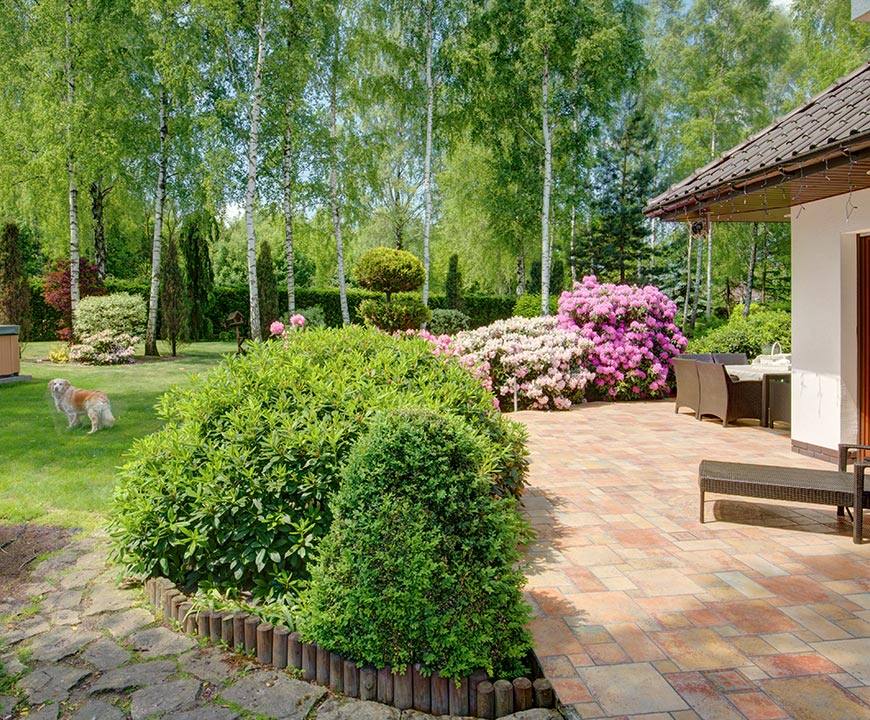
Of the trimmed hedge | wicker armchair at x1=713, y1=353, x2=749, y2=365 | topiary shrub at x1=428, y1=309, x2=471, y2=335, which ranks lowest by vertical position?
wicker armchair at x1=713, y1=353, x2=749, y2=365

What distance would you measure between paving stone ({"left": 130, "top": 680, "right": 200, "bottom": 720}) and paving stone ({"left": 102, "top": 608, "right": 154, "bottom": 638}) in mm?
586

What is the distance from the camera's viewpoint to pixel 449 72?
1992 cm

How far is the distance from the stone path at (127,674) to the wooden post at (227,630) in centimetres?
6

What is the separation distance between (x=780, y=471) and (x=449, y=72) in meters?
18.1

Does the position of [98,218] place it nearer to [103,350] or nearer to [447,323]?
[103,350]

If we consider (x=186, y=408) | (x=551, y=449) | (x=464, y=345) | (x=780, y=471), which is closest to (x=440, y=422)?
(x=186, y=408)

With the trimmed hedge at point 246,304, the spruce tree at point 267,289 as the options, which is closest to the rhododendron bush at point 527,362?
the trimmed hedge at point 246,304

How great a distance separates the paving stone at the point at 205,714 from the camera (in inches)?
92.9

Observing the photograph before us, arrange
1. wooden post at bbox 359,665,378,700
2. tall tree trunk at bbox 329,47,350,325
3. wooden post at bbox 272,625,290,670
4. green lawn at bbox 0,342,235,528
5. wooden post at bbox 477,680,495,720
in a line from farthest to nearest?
tall tree trunk at bbox 329,47,350,325, green lawn at bbox 0,342,235,528, wooden post at bbox 272,625,290,670, wooden post at bbox 359,665,378,700, wooden post at bbox 477,680,495,720

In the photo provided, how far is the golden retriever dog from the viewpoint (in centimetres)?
→ 752

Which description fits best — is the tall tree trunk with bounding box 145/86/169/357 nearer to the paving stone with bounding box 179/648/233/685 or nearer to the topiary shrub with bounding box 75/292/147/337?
the topiary shrub with bounding box 75/292/147/337

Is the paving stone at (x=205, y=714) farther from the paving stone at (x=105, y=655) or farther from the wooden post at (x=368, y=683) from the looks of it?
the paving stone at (x=105, y=655)

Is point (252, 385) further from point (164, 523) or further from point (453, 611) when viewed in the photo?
point (453, 611)

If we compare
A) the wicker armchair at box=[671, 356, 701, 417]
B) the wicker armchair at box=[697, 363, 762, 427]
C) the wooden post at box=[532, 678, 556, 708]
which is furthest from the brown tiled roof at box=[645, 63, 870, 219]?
the wooden post at box=[532, 678, 556, 708]
